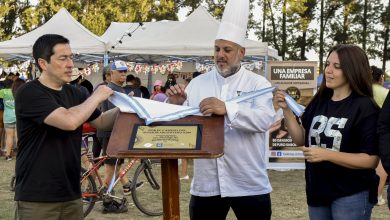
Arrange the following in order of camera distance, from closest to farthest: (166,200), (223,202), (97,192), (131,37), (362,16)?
(166,200), (223,202), (97,192), (131,37), (362,16)

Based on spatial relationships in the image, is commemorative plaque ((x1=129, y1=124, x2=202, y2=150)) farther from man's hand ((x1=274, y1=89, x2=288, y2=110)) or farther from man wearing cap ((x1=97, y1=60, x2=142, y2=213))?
man wearing cap ((x1=97, y1=60, x2=142, y2=213))

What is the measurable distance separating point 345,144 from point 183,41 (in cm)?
1034

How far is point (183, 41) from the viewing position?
13.2m

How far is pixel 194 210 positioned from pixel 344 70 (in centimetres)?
125

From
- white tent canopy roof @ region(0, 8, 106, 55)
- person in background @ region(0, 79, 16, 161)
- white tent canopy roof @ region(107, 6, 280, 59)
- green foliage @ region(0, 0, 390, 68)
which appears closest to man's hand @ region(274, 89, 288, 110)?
white tent canopy roof @ region(107, 6, 280, 59)

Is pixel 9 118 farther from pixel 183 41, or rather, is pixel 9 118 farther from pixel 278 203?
pixel 278 203

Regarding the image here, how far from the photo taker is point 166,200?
302 cm

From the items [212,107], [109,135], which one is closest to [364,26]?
[109,135]

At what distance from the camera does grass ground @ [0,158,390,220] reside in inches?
278

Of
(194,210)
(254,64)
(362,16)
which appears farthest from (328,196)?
(362,16)

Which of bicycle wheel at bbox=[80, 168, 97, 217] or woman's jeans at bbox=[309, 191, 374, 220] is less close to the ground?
woman's jeans at bbox=[309, 191, 374, 220]

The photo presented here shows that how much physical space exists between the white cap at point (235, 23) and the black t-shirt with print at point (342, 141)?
70 cm

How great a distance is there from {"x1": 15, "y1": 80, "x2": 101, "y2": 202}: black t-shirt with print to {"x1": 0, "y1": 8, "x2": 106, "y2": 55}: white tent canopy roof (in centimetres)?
1017

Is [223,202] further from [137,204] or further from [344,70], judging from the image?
[137,204]
